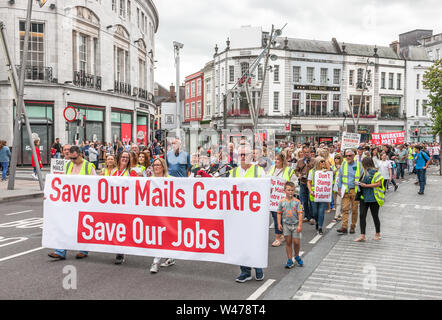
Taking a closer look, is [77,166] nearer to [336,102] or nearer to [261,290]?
[261,290]

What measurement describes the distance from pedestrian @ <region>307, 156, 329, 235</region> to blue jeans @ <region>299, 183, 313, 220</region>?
82 cm

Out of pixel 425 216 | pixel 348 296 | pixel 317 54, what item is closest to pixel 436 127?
pixel 425 216

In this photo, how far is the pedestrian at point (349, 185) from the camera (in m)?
9.78

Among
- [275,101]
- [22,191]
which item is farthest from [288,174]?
[275,101]

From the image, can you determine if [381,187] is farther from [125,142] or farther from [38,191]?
[125,142]

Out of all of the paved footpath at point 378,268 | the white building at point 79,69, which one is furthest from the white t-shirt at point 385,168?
the white building at point 79,69

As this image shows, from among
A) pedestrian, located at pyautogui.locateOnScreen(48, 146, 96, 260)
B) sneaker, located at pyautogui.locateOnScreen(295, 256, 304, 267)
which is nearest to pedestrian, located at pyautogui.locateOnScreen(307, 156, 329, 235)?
sneaker, located at pyautogui.locateOnScreen(295, 256, 304, 267)

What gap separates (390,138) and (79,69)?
2049 cm

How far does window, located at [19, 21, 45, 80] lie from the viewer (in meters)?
27.2

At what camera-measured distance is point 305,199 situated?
11.0m

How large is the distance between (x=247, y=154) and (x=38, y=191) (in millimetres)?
11761

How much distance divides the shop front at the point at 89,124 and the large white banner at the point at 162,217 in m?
22.8

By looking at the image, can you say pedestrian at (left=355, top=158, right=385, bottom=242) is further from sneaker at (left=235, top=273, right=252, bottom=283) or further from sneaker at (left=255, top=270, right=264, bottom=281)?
sneaker at (left=235, top=273, right=252, bottom=283)

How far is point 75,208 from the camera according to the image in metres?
7.16
